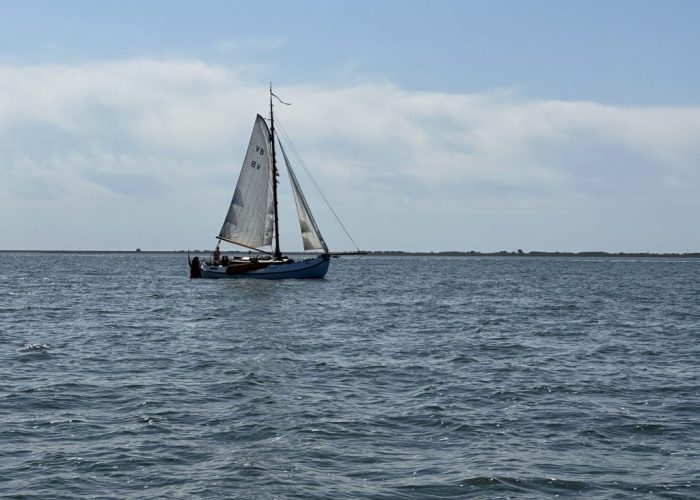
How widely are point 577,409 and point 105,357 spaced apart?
1549cm

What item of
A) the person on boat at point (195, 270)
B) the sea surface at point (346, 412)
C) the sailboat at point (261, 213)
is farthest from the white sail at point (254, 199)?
the sea surface at point (346, 412)

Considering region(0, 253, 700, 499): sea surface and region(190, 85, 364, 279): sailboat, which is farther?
region(190, 85, 364, 279): sailboat

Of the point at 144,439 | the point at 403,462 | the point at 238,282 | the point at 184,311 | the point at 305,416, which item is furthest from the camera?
the point at 238,282

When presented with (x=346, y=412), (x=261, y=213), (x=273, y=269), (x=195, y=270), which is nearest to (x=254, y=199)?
(x=261, y=213)

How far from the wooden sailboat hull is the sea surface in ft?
120

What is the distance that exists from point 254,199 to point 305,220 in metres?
5.16

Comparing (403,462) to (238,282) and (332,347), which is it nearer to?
(332,347)

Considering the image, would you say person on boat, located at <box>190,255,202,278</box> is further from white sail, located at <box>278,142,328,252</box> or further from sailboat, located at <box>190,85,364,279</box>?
white sail, located at <box>278,142,328,252</box>

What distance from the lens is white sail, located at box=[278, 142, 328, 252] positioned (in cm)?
7375

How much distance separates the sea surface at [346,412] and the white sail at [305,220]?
121 feet

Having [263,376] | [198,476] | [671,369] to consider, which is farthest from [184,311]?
[198,476]

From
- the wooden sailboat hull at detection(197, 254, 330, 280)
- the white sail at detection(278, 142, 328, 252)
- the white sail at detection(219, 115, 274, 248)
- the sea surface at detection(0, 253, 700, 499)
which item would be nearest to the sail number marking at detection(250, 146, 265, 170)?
the white sail at detection(219, 115, 274, 248)

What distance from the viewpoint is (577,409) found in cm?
1842

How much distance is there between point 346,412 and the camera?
1792 cm
